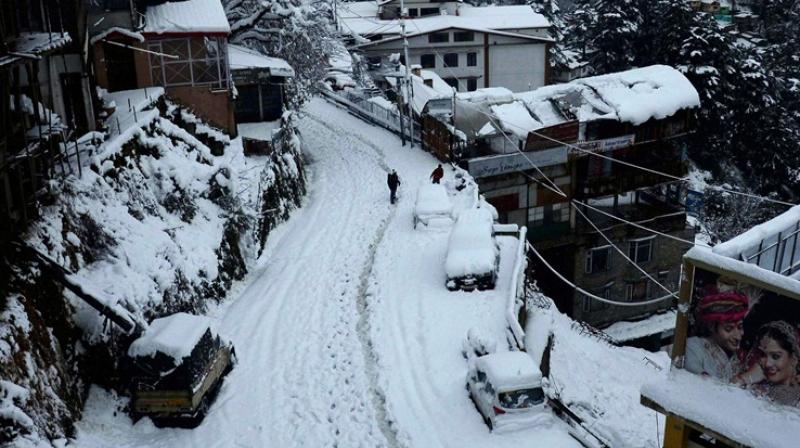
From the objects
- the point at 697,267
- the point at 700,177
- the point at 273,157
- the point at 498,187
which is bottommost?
the point at 700,177

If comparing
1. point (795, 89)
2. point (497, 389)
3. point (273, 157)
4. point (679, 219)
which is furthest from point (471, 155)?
point (795, 89)

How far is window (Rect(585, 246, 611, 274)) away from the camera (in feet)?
130

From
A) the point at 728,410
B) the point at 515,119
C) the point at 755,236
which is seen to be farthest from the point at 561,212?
the point at 728,410

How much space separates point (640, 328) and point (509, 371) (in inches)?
1001

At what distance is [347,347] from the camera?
20.2 metres

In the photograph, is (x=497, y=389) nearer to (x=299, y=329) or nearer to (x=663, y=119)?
(x=299, y=329)

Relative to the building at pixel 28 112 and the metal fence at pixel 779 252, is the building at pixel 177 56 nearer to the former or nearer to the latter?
the building at pixel 28 112

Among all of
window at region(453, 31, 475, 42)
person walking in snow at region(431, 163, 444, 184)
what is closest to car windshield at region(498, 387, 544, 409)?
person walking in snow at region(431, 163, 444, 184)

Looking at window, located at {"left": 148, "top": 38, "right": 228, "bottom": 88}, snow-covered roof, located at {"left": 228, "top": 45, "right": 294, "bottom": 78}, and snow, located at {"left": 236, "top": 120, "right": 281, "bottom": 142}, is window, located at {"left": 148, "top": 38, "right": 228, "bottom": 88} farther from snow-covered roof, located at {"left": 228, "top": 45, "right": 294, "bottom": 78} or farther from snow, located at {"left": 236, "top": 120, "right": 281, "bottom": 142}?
snow, located at {"left": 236, "top": 120, "right": 281, "bottom": 142}

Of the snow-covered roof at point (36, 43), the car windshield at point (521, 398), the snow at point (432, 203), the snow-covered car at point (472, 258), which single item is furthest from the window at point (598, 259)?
the snow-covered roof at point (36, 43)

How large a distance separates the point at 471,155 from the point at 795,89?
35033mm

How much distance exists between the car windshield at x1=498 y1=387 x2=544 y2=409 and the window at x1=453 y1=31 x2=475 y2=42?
5069cm

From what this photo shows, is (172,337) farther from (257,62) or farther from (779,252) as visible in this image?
(257,62)

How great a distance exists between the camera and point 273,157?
33.2 meters
